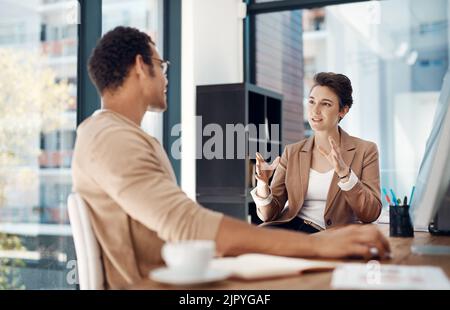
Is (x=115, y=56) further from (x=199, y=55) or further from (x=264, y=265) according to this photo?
(x=199, y=55)

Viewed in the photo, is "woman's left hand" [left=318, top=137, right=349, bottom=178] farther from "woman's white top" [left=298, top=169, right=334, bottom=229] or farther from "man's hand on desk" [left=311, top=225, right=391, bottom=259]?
"man's hand on desk" [left=311, top=225, right=391, bottom=259]

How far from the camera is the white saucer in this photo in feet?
2.51

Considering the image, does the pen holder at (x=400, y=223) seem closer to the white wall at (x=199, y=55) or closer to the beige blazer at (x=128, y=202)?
the beige blazer at (x=128, y=202)

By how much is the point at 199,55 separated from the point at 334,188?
209 centimetres

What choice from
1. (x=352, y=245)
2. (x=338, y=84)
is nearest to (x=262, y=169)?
(x=338, y=84)

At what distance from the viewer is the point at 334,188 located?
7.13 ft

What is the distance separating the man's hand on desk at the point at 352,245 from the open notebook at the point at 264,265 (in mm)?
32

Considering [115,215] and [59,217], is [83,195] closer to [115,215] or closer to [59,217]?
[115,215]

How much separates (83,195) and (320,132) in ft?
5.05

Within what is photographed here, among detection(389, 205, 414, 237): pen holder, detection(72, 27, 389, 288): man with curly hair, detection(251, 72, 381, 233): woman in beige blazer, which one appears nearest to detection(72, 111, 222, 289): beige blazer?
detection(72, 27, 389, 288): man with curly hair

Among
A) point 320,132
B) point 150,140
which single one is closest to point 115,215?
point 150,140

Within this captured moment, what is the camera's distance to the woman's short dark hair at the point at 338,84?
8.05 ft

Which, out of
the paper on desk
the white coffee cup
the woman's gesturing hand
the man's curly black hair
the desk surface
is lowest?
the desk surface

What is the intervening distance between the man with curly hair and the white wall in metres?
2.71
